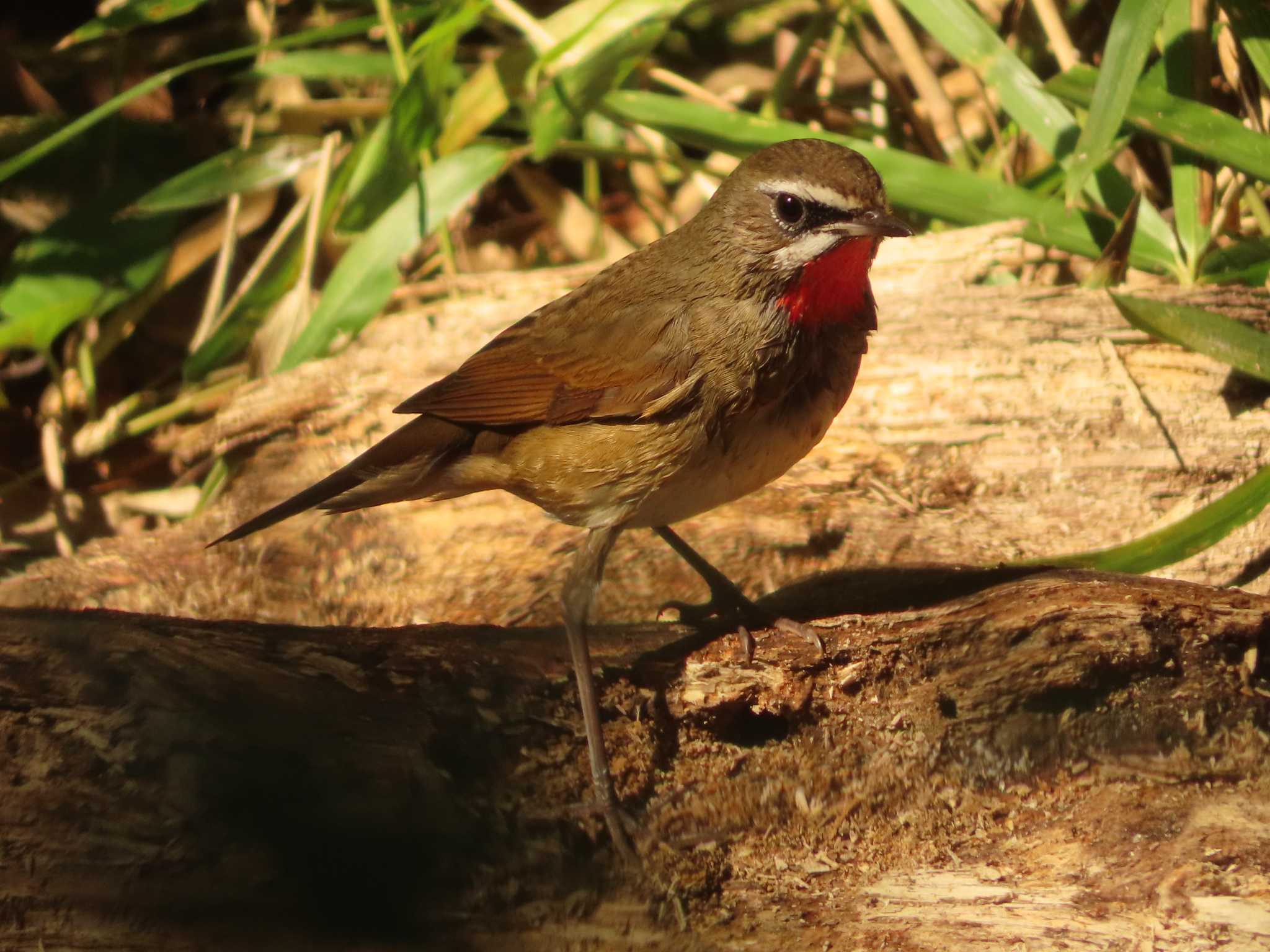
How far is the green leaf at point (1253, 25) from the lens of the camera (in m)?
4.28

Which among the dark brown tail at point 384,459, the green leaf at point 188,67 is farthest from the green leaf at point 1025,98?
the dark brown tail at point 384,459

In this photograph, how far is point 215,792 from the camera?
2.34m

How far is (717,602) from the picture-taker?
3795 millimetres

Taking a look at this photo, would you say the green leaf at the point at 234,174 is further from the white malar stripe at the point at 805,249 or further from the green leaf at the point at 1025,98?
the white malar stripe at the point at 805,249

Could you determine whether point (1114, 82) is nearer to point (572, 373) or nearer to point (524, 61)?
point (572, 373)

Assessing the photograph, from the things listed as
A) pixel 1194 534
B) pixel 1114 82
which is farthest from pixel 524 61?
pixel 1194 534

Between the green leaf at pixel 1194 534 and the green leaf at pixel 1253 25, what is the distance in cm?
153

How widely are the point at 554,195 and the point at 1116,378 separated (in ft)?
10.4

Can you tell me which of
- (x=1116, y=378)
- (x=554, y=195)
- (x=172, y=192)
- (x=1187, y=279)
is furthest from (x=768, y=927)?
(x=554, y=195)

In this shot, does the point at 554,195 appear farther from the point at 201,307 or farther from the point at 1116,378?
the point at 1116,378

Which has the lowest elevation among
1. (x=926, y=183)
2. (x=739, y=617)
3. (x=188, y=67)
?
(x=739, y=617)

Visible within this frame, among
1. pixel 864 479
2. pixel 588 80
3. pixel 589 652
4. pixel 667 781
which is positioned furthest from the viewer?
pixel 588 80

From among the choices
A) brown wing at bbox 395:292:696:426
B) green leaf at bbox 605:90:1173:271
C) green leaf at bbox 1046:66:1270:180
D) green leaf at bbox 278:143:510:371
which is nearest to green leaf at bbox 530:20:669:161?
green leaf at bbox 605:90:1173:271

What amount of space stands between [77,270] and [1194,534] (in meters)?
4.21
